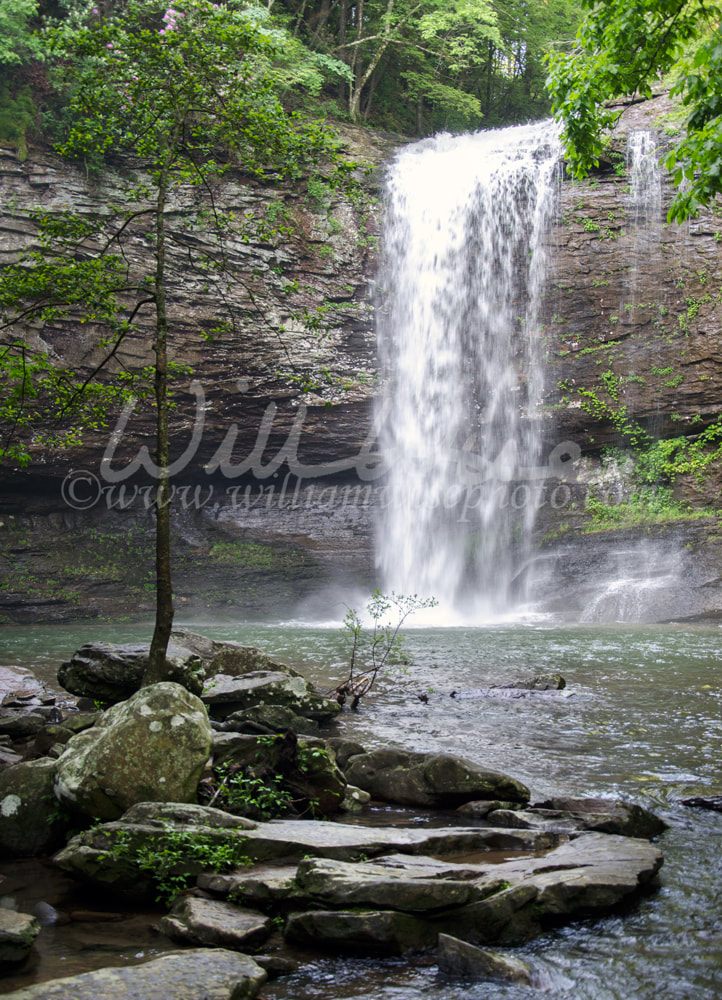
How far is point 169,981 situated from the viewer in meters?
2.70

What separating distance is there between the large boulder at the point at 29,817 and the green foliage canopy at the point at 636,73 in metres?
5.31

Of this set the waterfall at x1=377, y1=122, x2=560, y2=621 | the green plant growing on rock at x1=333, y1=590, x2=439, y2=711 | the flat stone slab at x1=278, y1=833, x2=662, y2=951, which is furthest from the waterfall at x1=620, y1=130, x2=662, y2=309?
the flat stone slab at x1=278, y1=833, x2=662, y2=951

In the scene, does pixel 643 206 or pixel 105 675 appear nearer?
pixel 105 675

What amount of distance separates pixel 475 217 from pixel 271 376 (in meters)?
6.95

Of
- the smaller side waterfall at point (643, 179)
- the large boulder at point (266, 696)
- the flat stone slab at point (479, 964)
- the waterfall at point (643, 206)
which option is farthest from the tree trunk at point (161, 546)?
the smaller side waterfall at point (643, 179)

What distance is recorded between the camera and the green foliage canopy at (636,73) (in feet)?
16.2

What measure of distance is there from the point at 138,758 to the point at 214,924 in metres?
1.31

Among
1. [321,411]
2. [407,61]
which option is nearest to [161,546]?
[321,411]

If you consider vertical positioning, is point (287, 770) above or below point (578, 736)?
above

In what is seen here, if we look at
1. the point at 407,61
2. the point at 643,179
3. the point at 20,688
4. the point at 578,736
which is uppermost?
the point at 407,61

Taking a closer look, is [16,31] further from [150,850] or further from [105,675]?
[150,850]

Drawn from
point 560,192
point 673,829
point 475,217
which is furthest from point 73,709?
point 560,192

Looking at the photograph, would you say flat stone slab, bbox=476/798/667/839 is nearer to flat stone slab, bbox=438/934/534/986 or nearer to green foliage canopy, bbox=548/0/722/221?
flat stone slab, bbox=438/934/534/986

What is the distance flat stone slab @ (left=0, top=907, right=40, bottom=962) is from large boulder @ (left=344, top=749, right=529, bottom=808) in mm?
2561
